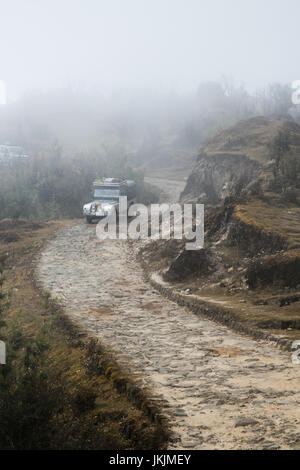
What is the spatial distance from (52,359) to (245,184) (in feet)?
66.7

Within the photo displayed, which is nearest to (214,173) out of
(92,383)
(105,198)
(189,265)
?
(105,198)

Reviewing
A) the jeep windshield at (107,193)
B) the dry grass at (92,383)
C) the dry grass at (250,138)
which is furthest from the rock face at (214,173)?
the dry grass at (92,383)

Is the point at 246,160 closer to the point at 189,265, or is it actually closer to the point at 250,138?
the point at 250,138

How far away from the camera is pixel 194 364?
897 cm

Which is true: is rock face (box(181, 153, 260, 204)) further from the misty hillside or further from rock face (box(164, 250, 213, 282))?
rock face (box(164, 250, 213, 282))

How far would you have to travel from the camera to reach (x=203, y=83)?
107m

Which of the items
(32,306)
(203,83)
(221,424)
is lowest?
(32,306)

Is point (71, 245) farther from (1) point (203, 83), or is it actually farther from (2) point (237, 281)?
(1) point (203, 83)

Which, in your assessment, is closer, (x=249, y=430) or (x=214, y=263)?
(x=249, y=430)

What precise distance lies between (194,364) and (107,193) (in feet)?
71.0

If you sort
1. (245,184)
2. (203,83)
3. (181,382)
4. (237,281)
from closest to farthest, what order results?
1. (181,382)
2. (237,281)
3. (245,184)
4. (203,83)

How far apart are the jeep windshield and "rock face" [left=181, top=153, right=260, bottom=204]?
4935 mm
